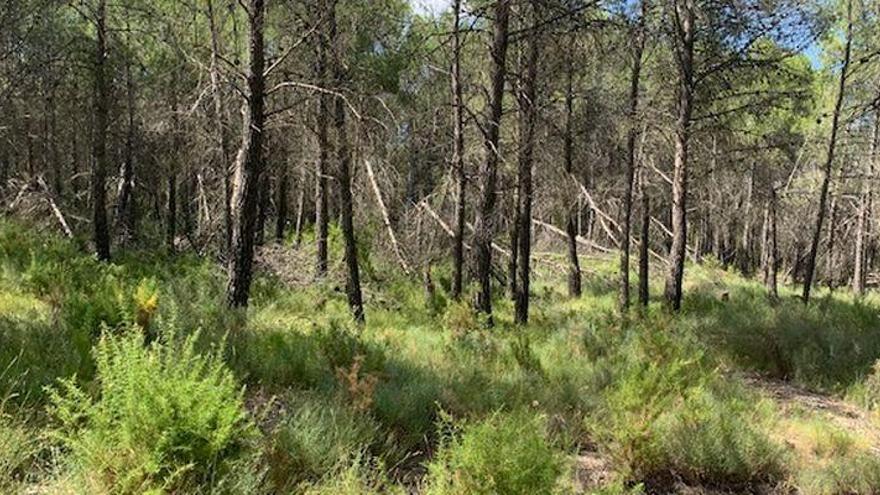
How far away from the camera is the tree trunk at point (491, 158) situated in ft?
31.3

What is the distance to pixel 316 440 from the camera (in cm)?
411

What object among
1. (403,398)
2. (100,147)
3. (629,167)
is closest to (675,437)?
(403,398)

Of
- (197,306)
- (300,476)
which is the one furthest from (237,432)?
→ (197,306)

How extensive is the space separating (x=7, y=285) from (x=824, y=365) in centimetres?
1110

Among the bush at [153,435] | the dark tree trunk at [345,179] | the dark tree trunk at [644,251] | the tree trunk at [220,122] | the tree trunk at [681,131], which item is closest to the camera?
the bush at [153,435]

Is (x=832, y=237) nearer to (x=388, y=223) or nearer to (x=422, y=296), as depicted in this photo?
(x=422, y=296)

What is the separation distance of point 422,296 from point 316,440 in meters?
10.5

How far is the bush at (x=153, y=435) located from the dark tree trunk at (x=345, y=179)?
7117 millimetres

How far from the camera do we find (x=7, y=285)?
325 inches

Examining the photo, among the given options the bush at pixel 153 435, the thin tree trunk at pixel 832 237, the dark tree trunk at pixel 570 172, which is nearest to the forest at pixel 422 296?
the bush at pixel 153 435

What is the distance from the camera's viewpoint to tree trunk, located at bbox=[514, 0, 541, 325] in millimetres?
10711

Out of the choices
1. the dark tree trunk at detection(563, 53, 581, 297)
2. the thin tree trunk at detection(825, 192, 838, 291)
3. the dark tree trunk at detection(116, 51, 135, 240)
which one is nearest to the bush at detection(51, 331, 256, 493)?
the dark tree trunk at detection(563, 53, 581, 297)

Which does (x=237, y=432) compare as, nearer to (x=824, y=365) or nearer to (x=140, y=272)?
(x=824, y=365)

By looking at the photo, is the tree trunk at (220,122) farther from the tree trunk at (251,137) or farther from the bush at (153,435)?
the bush at (153,435)
